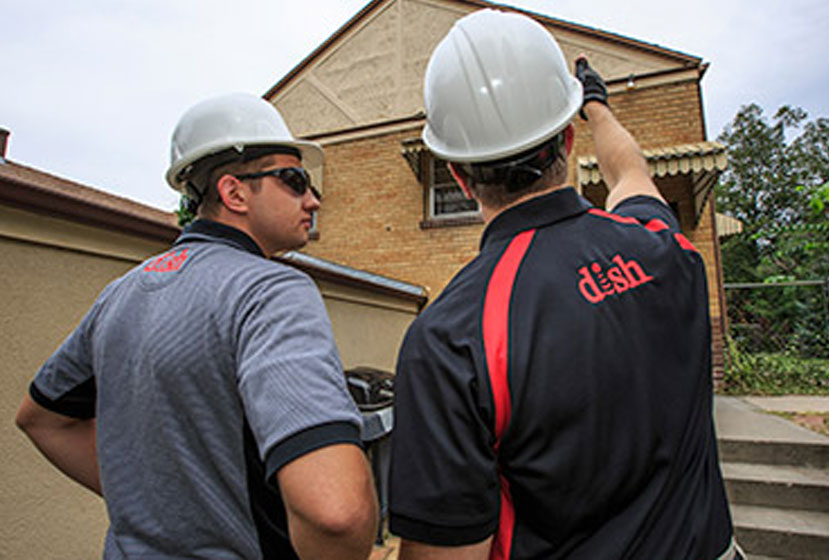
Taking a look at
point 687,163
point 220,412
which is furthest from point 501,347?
point 687,163

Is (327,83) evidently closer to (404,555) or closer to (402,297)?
(402,297)

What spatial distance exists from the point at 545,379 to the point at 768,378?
923 cm

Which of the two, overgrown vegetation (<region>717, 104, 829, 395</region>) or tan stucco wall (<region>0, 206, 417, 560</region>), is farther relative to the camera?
overgrown vegetation (<region>717, 104, 829, 395</region>)

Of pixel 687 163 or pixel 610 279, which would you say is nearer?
pixel 610 279

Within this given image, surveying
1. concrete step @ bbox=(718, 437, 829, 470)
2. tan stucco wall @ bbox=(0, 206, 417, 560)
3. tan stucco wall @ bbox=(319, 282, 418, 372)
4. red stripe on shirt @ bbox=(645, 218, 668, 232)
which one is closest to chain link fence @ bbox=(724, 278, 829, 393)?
concrete step @ bbox=(718, 437, 829, 470)

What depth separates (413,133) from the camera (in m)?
9.30

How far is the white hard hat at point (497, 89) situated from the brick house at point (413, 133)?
5653mm

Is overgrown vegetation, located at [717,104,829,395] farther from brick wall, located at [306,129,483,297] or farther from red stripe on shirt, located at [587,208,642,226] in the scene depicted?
red stripe on shirt, located at [587,208,642,226]

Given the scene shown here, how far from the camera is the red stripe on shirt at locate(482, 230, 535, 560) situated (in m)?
0.83

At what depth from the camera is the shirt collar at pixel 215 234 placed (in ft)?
4.02

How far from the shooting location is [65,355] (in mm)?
1237

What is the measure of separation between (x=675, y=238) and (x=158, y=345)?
1273 millimetres

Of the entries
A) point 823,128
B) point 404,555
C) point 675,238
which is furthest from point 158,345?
point 823,128

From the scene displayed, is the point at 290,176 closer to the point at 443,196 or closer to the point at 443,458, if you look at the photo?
the point at 443,458
